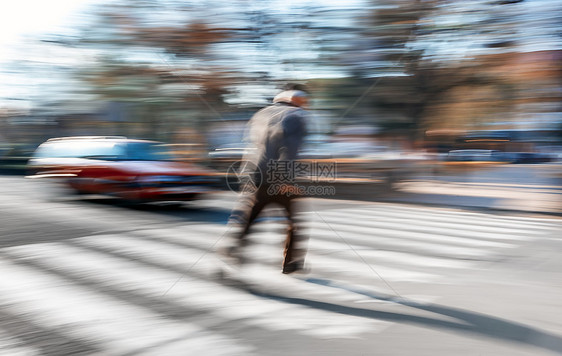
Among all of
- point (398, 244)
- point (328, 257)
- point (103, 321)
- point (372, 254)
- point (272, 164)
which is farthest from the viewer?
point (398, 244)

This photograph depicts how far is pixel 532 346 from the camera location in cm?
314

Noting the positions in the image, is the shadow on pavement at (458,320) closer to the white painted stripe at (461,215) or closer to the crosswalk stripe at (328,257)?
the crosswalk stripe at (328,257)

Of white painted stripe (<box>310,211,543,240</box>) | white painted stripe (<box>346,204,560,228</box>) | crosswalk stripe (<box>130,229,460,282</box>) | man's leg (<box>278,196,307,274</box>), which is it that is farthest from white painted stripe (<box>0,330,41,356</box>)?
white painted stripe (<box>346,204,560,228</box>)

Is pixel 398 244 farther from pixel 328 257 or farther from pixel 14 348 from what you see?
pixel 14 348

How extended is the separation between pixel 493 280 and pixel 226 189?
11.5 m

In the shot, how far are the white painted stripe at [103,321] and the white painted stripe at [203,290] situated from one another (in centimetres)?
31

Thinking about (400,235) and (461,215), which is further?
(461,215)

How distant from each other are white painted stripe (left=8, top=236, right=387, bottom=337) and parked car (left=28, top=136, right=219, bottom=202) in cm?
359

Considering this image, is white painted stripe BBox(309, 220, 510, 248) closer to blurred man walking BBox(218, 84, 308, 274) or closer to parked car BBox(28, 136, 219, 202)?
blurred man walking BBox(218, 84, 308, 274)

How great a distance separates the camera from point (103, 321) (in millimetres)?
3502

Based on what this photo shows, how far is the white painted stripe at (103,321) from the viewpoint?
310 cm

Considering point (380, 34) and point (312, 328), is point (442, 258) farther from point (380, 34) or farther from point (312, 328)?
point (380, 34)

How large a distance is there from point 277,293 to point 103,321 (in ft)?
4.66

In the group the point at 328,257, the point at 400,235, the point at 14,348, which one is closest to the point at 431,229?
the point at 400,235
